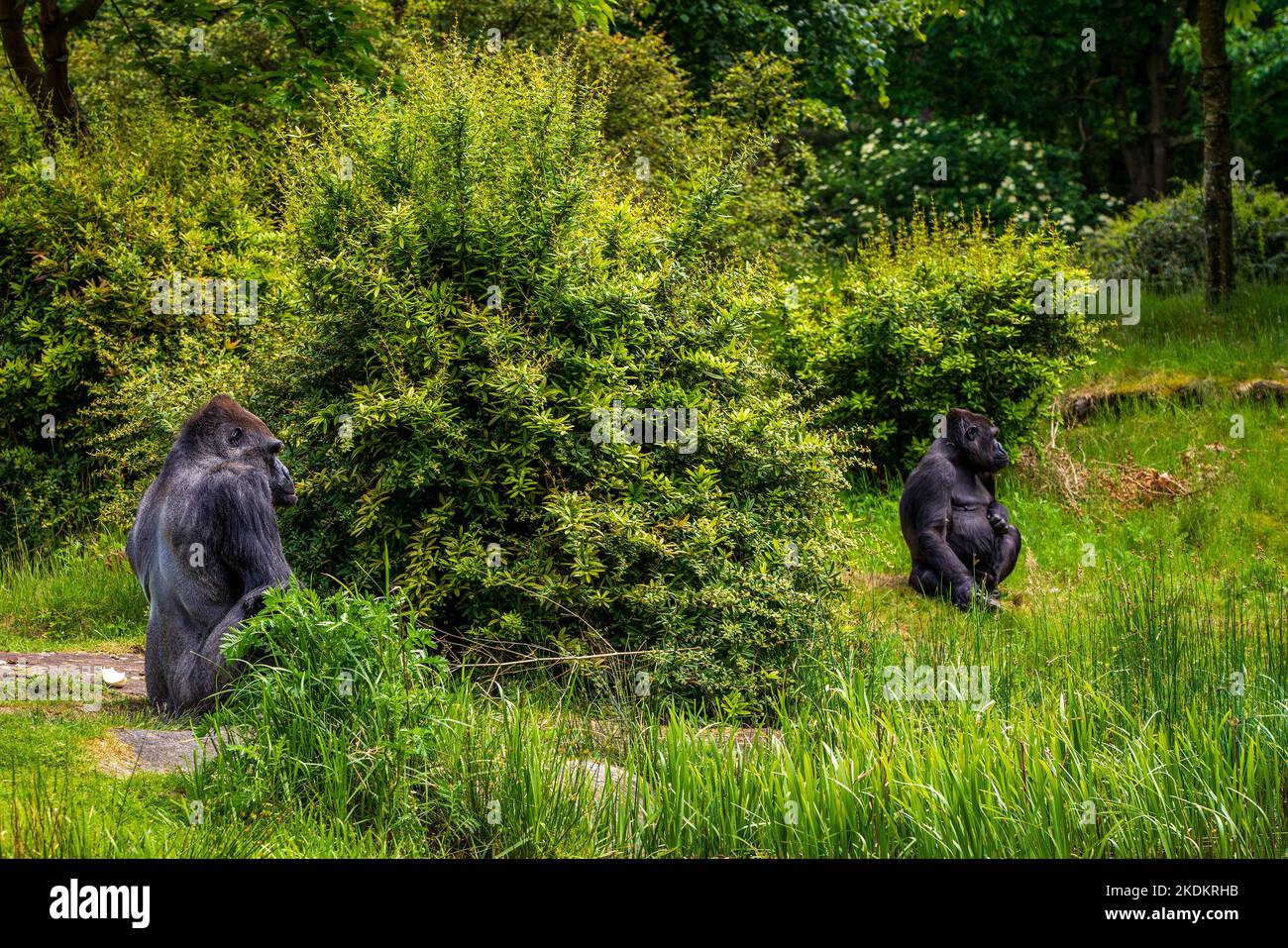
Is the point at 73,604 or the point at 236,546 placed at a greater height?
the point at 236,546

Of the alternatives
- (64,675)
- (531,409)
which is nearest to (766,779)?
(531,409)

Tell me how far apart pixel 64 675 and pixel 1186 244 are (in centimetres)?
1587

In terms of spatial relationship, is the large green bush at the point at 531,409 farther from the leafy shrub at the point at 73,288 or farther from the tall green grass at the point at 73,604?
the leafy shrub at the point at 73,288

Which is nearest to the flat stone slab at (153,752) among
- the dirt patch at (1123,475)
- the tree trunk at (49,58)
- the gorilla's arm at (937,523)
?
the gorilla's arm at (937,523)

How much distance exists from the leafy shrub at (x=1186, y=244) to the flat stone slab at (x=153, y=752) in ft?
47.4

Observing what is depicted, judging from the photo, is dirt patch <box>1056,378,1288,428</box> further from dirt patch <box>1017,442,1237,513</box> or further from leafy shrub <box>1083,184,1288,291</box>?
leafy shrub <box>1083,184,1288,291</box>

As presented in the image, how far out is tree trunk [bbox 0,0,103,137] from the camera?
1324 centimetres

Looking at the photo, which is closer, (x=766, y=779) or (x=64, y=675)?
(x=766, y=779)

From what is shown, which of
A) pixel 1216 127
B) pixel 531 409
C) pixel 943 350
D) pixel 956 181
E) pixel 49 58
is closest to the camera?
pixel 531 409

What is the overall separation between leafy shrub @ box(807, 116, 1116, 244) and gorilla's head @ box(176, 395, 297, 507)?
1793 centimetres

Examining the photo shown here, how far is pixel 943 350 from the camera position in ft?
41.8

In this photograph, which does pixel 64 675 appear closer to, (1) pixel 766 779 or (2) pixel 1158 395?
(1) pixel 766 779

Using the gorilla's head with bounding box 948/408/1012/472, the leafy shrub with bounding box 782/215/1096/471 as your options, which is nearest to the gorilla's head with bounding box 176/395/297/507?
the gorilla's head with bounding box 948/408/1012/472

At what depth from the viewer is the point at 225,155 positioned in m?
12.9
